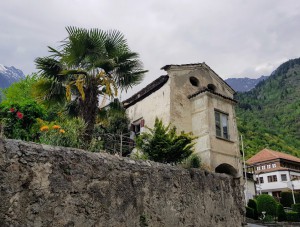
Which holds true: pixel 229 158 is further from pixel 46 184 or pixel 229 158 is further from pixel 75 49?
pixel 46 184

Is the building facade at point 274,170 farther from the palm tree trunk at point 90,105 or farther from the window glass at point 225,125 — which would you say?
the palm tree trunk at point 90,105

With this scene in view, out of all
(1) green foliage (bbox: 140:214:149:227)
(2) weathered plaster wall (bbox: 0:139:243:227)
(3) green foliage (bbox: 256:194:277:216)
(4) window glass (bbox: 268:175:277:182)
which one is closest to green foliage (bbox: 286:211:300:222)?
(3) green foliage (bbox: 256:194:277:216)

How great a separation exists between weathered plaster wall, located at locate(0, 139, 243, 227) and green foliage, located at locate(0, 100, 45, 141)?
3.07 meters

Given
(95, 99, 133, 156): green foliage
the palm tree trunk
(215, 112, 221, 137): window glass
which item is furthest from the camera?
(215, 112, 221, 137): window glass

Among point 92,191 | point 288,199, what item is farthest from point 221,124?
point 288,199

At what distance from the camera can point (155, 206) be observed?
826cm

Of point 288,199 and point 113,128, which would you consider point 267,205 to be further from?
point 288,199

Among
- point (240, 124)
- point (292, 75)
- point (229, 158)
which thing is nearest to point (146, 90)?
point (229, 158)

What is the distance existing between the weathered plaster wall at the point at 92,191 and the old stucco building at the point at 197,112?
24.2ft

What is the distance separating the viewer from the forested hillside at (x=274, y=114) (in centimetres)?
7369

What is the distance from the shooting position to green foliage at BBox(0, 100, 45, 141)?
9023mm

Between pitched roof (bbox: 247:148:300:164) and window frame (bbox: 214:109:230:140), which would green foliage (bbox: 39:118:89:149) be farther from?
pitched roof (bbox: 247:148:300:164)

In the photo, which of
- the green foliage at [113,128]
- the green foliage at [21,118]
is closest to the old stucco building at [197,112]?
the green foliage at [113,128]

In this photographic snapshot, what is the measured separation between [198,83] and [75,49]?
9762 mm
